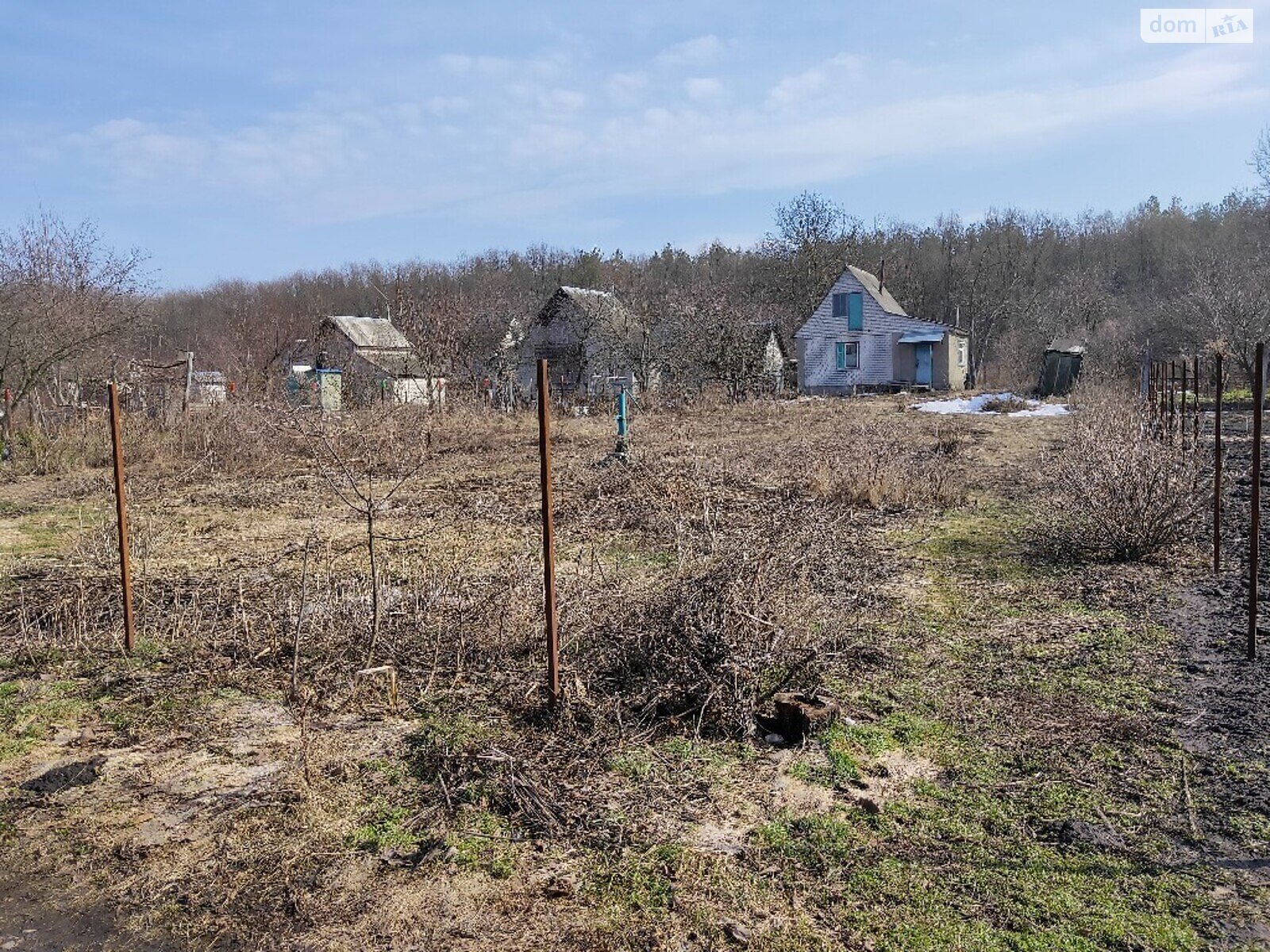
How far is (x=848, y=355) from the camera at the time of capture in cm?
4400

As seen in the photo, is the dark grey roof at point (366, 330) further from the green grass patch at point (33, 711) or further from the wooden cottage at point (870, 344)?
the green grass patch at point (33, 711)

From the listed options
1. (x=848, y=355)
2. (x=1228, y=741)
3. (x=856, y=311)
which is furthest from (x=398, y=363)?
(x=856, y=311)

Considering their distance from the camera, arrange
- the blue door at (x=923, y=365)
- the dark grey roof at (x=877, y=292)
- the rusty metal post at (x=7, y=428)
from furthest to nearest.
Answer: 1. the dark grey roof at (x=877, y=292)
2. the blue door at (x=923, y=365)
3. the rusty metal post at (x=7, y=428)

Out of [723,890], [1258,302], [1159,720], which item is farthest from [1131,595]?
[1258,302]

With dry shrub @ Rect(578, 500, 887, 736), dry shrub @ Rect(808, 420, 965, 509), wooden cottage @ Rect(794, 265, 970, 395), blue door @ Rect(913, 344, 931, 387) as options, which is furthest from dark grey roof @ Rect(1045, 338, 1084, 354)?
dry shrub @ Rect(578, 500, 887, 736)

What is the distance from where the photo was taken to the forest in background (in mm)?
17734

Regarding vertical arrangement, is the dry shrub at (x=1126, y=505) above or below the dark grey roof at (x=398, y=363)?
below

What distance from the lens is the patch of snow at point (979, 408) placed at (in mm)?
26608

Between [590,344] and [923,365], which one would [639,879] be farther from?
[923,365]

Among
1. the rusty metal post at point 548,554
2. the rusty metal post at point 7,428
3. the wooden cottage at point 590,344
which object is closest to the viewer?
the rusty metal post at point 548,554

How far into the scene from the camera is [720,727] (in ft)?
14.3

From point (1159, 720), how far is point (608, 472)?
8.22 metres

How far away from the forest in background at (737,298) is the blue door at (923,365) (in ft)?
14.1

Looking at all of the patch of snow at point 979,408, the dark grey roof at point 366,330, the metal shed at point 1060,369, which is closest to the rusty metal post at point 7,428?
the dark grey roof at point 366,330
